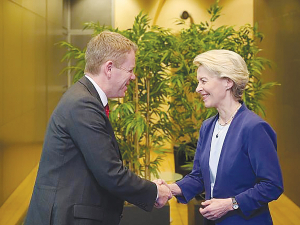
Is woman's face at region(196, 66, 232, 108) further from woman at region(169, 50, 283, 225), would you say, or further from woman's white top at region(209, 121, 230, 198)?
woman's white top at region(209, 121, 230, 198)

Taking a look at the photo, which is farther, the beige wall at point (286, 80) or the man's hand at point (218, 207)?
the beige wall at point (286, 80)

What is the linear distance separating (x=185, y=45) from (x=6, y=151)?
242 centimetres

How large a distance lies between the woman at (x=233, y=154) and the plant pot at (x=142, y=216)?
6.65 ft

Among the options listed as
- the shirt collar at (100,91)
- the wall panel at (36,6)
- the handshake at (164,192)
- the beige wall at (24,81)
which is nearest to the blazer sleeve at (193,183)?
the handshake at (164,192)

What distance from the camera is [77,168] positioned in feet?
7.34

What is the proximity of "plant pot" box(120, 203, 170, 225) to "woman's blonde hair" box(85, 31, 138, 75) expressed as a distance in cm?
250

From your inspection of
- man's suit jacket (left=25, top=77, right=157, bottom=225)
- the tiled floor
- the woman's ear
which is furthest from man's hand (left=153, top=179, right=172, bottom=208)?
the tiled floor

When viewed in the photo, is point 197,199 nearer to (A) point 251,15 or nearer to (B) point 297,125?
(B) point 297,125

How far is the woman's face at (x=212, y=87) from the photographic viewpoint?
8.38 feet

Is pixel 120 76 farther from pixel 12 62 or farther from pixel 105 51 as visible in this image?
pixel 12 62

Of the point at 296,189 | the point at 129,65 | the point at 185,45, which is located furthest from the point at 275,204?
the point at 129,65

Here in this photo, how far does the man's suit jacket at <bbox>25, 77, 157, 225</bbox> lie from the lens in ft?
7.25

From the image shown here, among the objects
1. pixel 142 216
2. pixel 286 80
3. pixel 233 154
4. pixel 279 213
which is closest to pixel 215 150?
pixel 233 154

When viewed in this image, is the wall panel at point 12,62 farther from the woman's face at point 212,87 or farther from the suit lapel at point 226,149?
the suit lapel at point 226,149
